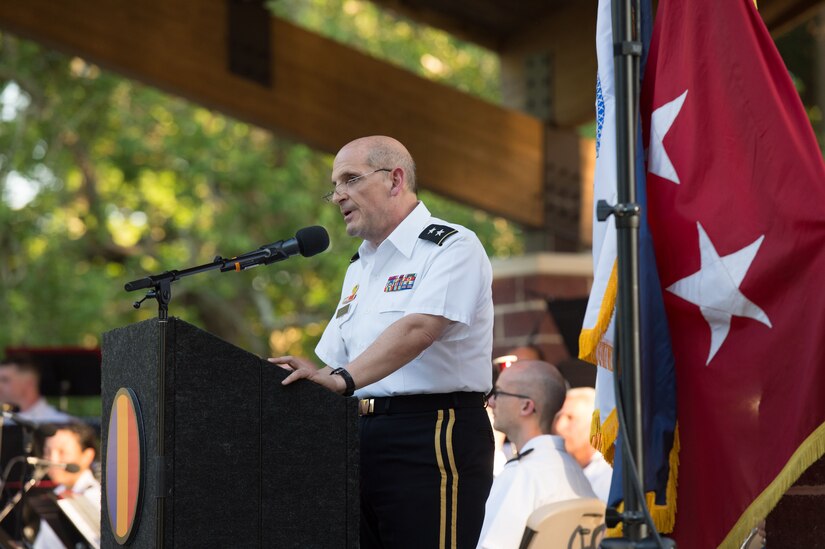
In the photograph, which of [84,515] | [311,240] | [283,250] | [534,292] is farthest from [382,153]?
[534,292]

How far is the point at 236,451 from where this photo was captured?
2994 millimetres

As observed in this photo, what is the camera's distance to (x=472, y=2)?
9570 millimetres

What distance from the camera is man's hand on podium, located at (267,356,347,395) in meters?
3.05

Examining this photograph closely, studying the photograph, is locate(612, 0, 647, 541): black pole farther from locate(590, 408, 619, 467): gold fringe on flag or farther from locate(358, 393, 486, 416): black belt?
locate(358, 393, 486, 416): black belt

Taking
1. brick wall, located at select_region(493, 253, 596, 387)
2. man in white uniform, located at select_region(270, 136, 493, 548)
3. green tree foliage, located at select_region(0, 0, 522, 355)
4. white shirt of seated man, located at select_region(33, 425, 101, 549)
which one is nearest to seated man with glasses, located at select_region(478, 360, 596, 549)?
man in white uniform, located at select_region(270, 136, 493, 548)

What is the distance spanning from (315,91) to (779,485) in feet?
19.2

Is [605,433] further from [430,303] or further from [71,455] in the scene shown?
[71,455]

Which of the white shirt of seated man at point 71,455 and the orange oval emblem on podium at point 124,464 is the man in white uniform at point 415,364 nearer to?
the orange oval emblem on podium at point 124,464

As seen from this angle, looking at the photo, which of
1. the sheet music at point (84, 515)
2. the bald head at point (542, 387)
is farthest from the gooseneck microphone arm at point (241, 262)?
the sheet music at point (84, 515)

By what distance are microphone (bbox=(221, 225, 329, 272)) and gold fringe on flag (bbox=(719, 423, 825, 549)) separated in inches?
51.0

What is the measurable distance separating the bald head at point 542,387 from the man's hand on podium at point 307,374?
2.00 meters

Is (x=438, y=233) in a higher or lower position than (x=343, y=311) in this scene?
higher

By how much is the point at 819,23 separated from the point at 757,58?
312 inches

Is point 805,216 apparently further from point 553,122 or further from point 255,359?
point 553,122
